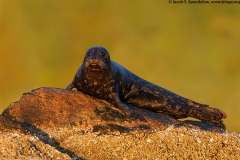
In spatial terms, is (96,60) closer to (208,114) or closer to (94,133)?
(94,133)

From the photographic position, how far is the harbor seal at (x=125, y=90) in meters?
9.74

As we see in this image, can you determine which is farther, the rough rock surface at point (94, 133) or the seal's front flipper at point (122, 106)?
the seal's front flipper at point (122, 106)

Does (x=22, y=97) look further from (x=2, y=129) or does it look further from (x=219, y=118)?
(x=219, y=118)

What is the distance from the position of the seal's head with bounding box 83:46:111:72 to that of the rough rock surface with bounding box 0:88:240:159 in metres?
0.56

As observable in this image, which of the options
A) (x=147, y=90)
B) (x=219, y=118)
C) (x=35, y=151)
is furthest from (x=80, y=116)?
(x=219, y=118)

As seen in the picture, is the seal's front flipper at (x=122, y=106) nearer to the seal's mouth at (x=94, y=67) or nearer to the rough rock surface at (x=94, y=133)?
the rough rock surface at (x=94, y=133)

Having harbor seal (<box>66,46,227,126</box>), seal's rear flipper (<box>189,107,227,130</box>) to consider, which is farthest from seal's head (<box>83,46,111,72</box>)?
seal's rear flipper (<box>189,107,227,130</box>)

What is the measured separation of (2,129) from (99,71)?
92.5 inches

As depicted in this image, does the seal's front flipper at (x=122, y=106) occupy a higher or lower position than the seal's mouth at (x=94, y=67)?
lower

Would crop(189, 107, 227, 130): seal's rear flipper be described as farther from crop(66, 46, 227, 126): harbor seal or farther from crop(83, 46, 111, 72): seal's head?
crop(83, 46, 111, 72): seal's head

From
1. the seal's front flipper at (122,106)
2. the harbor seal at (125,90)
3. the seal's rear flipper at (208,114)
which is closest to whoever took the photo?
the seal's front flipper at (122,106)

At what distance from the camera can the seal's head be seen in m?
9.58

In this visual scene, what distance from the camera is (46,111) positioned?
8.99 m

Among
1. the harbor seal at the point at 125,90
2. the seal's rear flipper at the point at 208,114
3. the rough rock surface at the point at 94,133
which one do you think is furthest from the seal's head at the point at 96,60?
the seal's rear flipper at the point at 208,114
